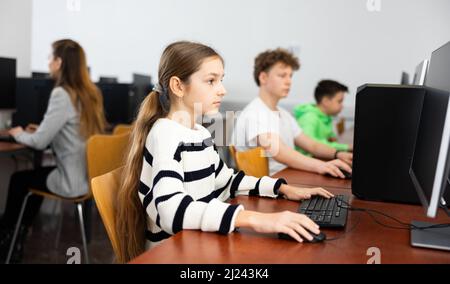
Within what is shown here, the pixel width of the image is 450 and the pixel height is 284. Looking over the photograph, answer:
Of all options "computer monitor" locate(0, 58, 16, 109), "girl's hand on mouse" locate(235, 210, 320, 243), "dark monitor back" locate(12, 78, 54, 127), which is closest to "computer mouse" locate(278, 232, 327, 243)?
"girl's hand on mouse" locate(235, 210, 320, 243)

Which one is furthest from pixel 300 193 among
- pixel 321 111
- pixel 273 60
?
pixel 321 111

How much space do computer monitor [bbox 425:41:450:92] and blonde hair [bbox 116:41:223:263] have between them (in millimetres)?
492

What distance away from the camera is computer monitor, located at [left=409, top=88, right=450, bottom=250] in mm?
809

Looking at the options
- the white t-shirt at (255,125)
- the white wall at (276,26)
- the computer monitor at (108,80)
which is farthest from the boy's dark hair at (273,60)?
the computer monitor at (108,80)

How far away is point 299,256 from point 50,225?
241 centimetres

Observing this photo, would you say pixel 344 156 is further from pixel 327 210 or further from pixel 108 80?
pixel 108 80

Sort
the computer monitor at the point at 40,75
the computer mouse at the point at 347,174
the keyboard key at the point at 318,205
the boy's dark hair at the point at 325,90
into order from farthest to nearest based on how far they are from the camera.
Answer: the computer monitor at the point at 40,75 → the boy's dark hair at the point at 325,90 → the computer mouse at the point at 347,174 → the keyboard key at the point at 318,205

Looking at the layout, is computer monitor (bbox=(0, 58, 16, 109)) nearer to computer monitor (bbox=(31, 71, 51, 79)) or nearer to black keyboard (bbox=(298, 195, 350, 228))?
computer monitor (bbox=(31, 71, 51, 79))

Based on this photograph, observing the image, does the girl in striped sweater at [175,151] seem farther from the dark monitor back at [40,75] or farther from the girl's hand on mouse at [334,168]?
the dark monitor back at [40,75]

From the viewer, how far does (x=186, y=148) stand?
3.98 feet

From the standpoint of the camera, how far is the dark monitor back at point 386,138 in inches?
49.8

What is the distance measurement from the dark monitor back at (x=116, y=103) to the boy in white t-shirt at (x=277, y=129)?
1.62 meters
